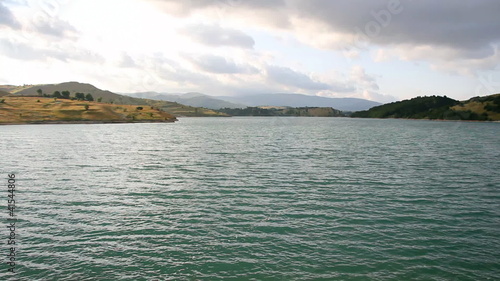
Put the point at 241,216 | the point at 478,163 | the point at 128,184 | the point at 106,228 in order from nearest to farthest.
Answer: the point at 106,228 < the point at 241,216 < the point at 128,184 < the point at 478,163

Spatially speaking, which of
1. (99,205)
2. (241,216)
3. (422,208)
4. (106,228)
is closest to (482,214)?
(422,208)

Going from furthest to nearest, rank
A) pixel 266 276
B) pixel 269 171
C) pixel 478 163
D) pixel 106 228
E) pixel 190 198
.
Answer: pixel 478 163
pixel 269 171
pixel 190 198
pixel 106 228
pixel 266 276

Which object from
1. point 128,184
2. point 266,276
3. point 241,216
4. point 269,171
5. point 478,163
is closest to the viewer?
point 266,276

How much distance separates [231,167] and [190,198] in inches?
911

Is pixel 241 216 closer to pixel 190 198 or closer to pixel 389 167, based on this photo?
pixel 190 198

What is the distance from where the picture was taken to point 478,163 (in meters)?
69.2

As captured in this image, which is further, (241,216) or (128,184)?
(128,184)

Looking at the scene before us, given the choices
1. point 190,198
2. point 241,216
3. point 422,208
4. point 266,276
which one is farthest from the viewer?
point 190,198

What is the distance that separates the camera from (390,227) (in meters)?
29.5

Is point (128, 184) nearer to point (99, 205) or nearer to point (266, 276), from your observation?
point (99, 205)

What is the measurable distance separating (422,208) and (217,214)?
23048 mm

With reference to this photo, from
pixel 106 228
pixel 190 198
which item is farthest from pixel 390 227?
pixel 106 228

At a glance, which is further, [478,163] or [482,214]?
[478,163]

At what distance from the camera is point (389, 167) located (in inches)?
2474
